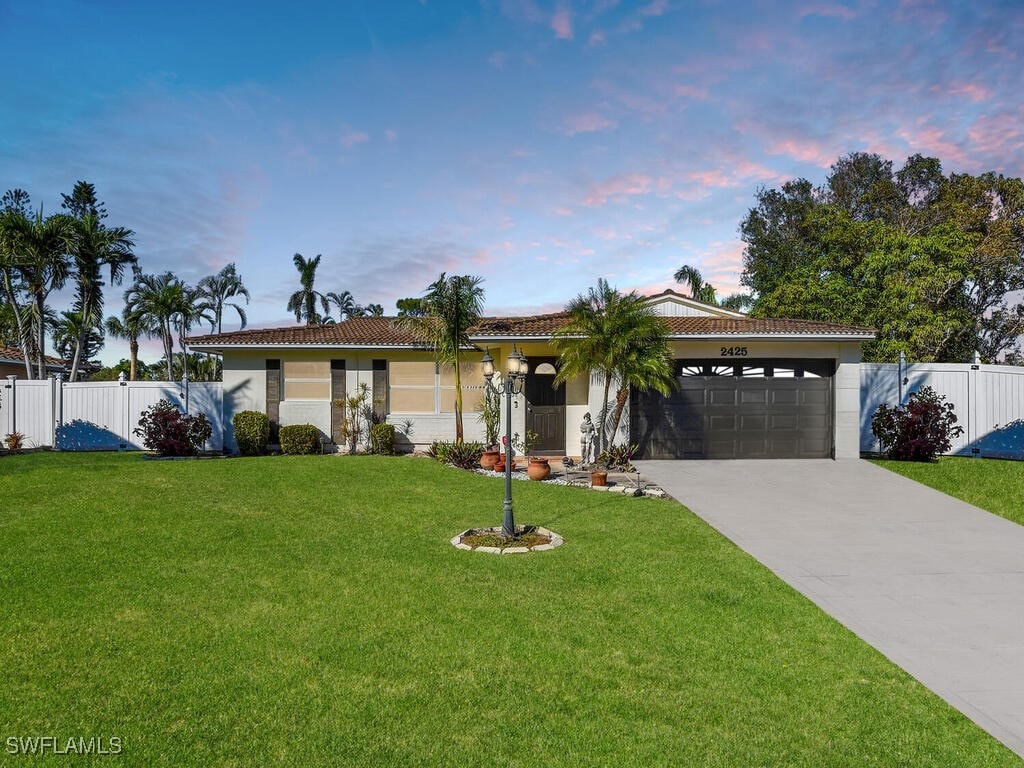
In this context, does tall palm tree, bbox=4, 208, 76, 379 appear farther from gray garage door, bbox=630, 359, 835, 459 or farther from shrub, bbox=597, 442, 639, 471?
gray garage door, bbox=630, 359, 835, 459

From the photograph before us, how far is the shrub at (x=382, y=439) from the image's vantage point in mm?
15680

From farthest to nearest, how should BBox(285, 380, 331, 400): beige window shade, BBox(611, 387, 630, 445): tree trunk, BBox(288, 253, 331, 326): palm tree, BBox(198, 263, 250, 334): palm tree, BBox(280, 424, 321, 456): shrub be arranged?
BBox(288, 253, 331, 326): palm tree
BBox(198, 263, 250, 334): palm tree
BBox(285, 380, 331, 400): beige window shade
BBox(280, 424, 321, 456): shrub
BBox(611, 387, 630, 445): tree trunk

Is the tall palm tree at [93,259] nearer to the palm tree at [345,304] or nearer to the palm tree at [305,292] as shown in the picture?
the palm tree at [305,292]

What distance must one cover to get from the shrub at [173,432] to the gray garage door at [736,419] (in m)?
11.8

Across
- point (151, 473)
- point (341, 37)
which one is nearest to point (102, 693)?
point (151, 473)

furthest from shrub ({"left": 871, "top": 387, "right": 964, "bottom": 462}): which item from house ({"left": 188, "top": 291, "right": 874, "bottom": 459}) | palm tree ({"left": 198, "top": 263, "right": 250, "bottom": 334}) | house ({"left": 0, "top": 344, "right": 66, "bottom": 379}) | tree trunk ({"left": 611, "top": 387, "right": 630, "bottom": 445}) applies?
palm tree ({"left": 198, "top": 263, "right": 250, "bottom": 334})

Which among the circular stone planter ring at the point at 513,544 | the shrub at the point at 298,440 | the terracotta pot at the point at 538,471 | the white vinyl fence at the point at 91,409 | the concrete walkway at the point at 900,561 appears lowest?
the concrete walkway at the point at 900,561

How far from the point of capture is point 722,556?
6.82 metres

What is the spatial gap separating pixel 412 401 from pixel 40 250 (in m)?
13.2

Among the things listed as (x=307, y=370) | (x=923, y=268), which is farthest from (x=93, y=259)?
(x=923, y=268)

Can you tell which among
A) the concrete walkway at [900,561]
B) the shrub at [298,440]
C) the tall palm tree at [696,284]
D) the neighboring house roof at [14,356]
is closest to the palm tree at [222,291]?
the neighboring house roof at [14,356]

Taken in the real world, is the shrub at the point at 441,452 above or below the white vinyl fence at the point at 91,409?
below

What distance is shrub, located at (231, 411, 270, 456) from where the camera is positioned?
15484mm

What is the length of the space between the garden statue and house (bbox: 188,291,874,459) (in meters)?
0.47
